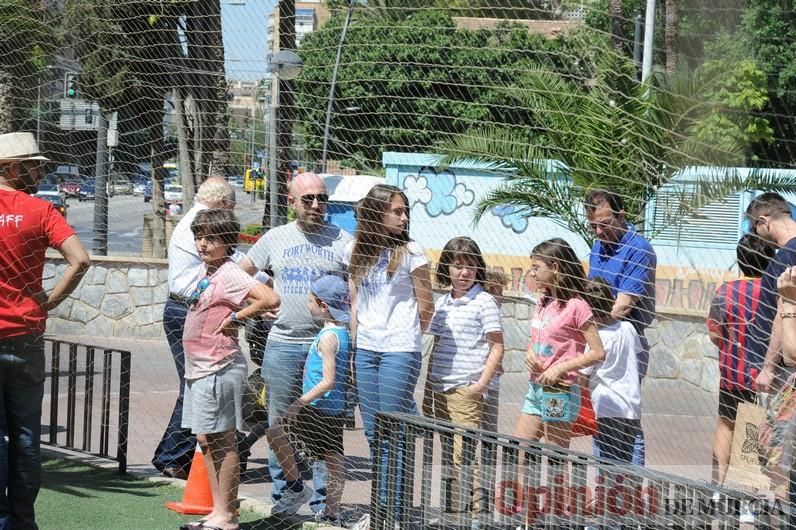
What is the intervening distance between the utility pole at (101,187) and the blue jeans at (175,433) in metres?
1.36

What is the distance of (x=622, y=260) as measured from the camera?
4.75 m

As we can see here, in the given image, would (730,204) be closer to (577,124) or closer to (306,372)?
(577,124)

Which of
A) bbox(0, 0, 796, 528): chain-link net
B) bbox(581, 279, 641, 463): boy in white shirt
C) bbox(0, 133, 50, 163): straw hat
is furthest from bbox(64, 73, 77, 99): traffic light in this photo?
bbox(581, 279, 641, 463): boy in white shirt

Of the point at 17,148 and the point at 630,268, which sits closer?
the point at 630,268

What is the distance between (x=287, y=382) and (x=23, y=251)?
1.37 m

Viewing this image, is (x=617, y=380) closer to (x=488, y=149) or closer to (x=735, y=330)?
(x=735, y=330)

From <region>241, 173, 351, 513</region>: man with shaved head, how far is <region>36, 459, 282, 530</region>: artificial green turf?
2.12 feet

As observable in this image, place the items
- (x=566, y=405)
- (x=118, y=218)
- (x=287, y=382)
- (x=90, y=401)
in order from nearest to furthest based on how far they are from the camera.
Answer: (x=566, y=405) < (x=287, y=382) < (x=90, y=401) < (x=118, y=218)

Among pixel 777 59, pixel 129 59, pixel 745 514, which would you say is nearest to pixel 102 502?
pixel 129 59

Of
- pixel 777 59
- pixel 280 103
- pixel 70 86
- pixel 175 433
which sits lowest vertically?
pixel 175 433

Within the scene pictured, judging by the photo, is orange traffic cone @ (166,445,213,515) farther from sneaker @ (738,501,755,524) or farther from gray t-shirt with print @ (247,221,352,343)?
sneaker @ (738,501,755,524)

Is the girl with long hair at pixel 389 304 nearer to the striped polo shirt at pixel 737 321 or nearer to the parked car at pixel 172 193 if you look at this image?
the striped polo shirt at pixel 737 321

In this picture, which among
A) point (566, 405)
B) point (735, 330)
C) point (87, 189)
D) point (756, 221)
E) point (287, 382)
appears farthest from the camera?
point (87, 189)

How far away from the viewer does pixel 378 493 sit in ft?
14.7
